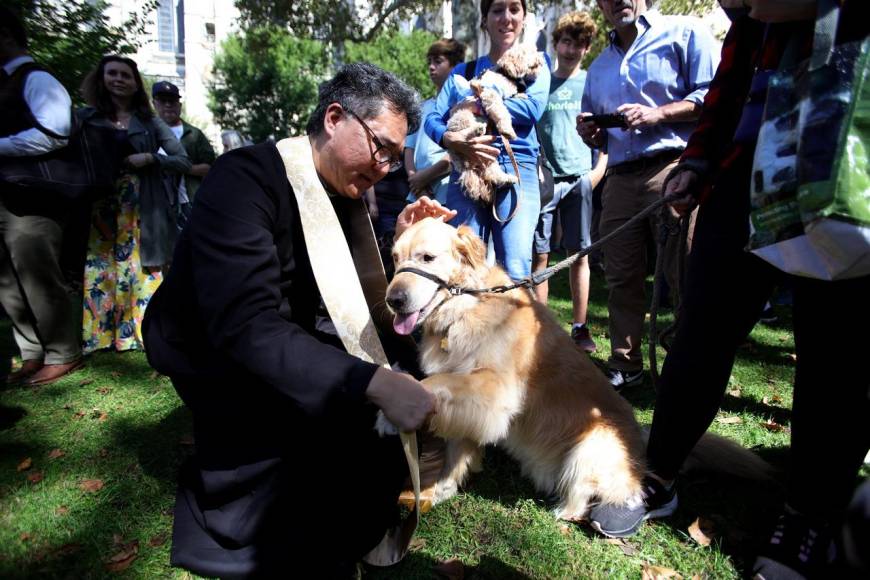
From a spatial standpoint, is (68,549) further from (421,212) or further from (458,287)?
(421,212)

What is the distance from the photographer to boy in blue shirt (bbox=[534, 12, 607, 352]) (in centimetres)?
519

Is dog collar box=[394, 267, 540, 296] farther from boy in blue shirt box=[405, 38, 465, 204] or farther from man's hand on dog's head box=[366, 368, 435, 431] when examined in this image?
boy in blue shirt box=[405, 38, 465, 204]

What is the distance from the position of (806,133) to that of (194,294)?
2.15m

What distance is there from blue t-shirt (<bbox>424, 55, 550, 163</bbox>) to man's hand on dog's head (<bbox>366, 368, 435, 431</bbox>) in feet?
8.37

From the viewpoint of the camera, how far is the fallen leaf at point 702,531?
2.27 m

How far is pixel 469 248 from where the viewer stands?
2.84 meters

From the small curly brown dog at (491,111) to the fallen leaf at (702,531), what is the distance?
2352mm

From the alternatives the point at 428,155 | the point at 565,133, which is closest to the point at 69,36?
the point at 428,155

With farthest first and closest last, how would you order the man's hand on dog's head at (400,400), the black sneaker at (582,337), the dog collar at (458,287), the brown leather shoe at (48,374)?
the black sneaker at (582,337) < the brown leather shoe at (48,374) < the dog collar at (458,287) < the man's hand on dog's head at (400,400)

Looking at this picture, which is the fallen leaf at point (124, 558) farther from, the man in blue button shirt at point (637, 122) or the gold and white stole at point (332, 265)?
the man in blue button shirt at point (637, 122)

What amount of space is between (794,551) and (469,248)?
1961 mm

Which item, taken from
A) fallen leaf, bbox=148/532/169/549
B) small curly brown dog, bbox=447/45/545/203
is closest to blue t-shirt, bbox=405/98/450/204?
small curly brown dog, bbox=447/45/545/203

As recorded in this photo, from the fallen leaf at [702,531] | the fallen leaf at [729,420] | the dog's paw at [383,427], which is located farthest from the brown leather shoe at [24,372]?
the fallen leaf at [729,420]

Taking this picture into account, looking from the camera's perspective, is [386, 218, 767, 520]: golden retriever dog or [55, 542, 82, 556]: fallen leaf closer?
[55, 542, 82, 556]: fallen leaf
